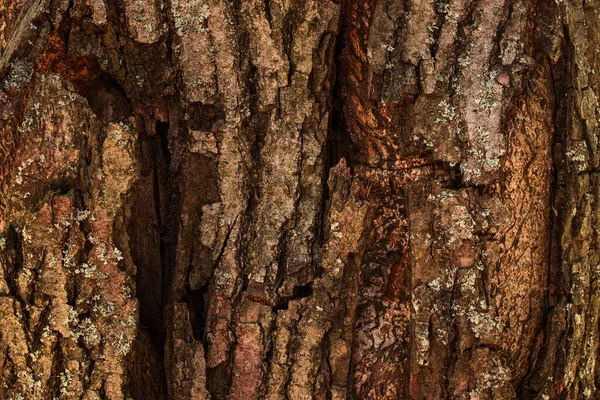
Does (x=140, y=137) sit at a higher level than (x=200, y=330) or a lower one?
higher

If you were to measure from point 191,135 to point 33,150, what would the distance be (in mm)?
448

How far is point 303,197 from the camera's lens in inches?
92.6

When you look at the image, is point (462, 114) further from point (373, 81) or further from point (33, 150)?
point (33, 150)

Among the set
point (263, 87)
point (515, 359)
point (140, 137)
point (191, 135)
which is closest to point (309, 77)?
point (263, 87)

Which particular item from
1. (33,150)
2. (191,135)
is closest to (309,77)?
(191,135)

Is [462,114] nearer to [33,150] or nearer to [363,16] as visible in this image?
[363,16]

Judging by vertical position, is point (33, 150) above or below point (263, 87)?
below

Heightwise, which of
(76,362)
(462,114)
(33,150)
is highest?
(462,114)

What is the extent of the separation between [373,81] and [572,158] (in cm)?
64

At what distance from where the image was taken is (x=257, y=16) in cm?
230

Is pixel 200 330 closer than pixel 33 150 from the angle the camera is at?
No

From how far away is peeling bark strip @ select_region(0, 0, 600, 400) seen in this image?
223 centimetres

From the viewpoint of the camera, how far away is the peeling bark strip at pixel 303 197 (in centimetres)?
223

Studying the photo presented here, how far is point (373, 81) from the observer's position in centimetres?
230
